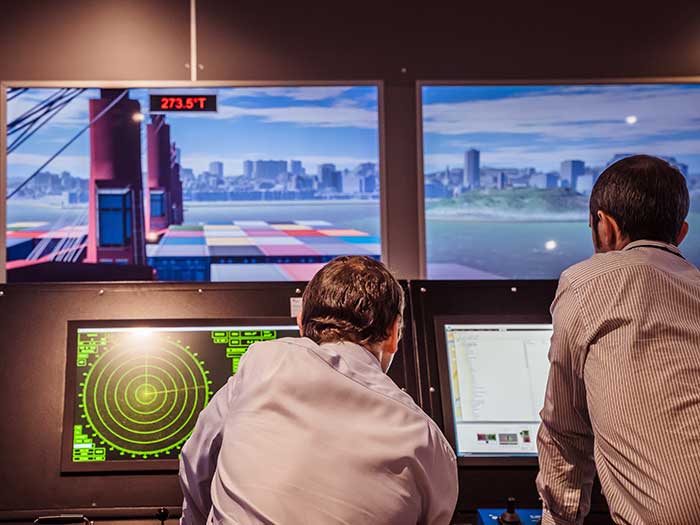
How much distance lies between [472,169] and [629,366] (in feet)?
5.47

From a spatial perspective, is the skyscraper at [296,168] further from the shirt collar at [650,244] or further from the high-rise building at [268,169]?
the shirt collar at [650,244]

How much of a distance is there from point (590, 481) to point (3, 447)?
1.34m

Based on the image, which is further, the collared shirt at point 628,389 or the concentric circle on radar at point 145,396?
the concentric circle on radar at point 145,396

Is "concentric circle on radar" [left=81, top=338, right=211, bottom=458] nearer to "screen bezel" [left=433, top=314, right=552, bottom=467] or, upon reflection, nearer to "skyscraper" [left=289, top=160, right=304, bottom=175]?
"screen bezel" [left=433, top=314, right=552, bottom=467]

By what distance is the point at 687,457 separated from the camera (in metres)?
1.35

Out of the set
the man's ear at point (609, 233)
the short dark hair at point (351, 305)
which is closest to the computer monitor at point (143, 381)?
the short dark hair at point (351, 305)

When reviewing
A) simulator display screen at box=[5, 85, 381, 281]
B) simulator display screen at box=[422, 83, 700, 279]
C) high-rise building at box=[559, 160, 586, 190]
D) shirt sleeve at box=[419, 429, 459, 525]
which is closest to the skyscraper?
simulator display screen at box=[5, 85, 381, 281]

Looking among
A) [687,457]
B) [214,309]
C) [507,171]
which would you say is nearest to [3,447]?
[214,309]

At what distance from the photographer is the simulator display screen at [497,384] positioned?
190cm

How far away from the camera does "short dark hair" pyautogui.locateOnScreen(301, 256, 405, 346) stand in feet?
4.71

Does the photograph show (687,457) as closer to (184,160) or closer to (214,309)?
(214,309)

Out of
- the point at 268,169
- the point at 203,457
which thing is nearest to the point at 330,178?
the point at 268,169

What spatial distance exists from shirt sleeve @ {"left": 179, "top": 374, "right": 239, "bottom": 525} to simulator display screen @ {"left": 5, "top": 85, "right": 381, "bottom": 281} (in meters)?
1.52

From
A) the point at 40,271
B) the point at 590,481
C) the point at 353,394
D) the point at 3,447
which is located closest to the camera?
the point at 353,394
